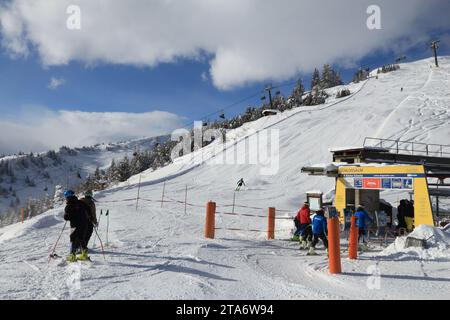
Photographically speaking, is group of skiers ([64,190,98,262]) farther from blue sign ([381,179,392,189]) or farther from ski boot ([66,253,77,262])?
blue sign ([381,179,392,189])

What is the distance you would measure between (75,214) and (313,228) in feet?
21.7

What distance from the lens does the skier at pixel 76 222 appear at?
870cm

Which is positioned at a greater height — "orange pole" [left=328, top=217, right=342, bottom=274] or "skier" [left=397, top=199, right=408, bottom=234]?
"skier" [left=397, top=199, right=408, bottom=234]

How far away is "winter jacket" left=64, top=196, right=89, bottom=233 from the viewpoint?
8.75m

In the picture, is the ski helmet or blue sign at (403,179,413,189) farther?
blue sign at (403,179,413,189)

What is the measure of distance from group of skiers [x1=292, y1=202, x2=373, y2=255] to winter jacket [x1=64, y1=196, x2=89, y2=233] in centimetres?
642

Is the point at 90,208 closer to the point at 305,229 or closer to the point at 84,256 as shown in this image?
the point at 84,256

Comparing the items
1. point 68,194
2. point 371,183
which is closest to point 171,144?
point 371,183

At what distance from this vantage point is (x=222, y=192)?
1152 inches

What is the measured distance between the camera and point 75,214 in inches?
347

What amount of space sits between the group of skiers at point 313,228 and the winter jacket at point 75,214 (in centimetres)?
642

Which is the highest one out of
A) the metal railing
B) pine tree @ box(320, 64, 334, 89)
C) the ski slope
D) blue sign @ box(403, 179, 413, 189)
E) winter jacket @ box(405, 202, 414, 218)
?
pine tree @ box(320, 64, 334, 89)

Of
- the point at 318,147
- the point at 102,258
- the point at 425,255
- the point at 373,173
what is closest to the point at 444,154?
the point at 318,147

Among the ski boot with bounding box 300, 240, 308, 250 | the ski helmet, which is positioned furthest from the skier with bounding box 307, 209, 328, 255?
the ski helmet
